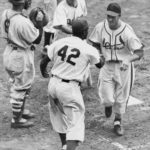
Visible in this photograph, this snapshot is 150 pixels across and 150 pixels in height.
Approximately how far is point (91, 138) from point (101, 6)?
796cm

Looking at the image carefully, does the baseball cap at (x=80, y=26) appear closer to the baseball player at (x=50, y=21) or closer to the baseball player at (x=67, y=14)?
the baseball player at (x=67, y=14)

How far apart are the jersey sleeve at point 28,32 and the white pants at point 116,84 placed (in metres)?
1.15

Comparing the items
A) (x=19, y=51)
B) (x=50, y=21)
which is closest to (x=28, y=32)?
(x=19, y=51)

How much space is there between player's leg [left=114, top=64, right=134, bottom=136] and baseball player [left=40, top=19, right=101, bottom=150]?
1231mm

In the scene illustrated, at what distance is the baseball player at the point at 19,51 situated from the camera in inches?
316

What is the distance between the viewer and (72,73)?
22.9ft

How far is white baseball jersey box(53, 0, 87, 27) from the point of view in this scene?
959cm

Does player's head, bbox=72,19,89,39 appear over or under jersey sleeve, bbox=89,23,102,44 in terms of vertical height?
over

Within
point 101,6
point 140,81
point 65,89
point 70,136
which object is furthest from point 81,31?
point 101,6

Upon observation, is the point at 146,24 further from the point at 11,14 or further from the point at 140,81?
the point at 11,14

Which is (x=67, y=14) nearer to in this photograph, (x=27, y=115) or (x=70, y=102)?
(x=27, y=115)

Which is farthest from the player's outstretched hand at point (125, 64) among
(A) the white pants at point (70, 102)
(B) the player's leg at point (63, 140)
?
(B) the player's leg at point (63, 140)

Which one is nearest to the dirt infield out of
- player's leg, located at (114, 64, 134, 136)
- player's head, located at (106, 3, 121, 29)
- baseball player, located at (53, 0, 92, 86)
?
player's leg, located at (114, 64, 134, 136)

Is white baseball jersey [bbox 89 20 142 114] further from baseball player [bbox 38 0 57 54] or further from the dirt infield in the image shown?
baseball player [bbox 38 0 57 54]
